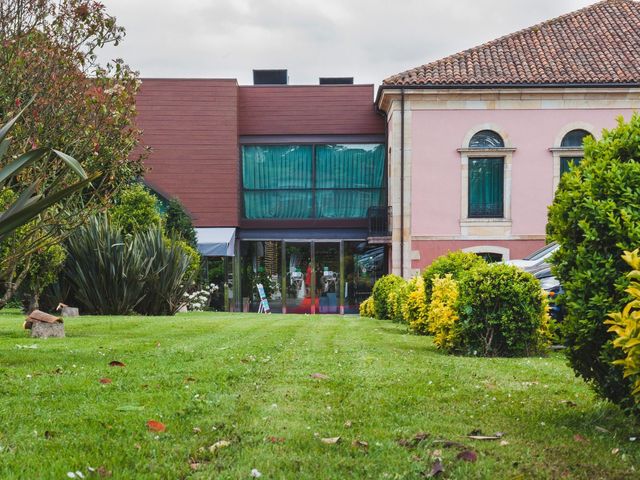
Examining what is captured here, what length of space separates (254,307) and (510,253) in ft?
33.4

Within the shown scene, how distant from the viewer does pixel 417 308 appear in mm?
13000

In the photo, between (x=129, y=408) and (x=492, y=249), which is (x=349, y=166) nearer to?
(x=492, y=249)

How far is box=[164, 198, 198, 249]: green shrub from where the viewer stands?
26234 millimetres

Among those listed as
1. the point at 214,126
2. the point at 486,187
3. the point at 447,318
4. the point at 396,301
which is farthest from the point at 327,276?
the point at 447,318

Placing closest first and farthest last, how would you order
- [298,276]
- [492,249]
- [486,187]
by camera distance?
[492,249] < [486,187] < [298,276]

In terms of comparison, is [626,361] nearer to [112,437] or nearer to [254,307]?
[112,437]

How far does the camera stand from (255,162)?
30.2 m

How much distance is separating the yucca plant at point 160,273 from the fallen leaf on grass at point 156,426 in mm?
12860

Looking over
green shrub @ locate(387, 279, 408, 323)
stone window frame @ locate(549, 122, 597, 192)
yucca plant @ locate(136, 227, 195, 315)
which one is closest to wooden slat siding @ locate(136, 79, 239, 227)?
yucca plant @ locate(136, 227, 195, 315)

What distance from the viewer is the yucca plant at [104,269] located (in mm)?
16203

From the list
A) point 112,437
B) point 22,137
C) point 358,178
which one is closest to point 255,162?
point 358,178

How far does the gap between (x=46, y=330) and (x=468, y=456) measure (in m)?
7.82

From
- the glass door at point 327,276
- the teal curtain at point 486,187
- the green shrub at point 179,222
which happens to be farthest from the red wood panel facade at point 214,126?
the teal curtain at point 486,187

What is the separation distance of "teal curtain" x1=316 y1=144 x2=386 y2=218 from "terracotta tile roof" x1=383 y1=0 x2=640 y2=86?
3.86 meters
